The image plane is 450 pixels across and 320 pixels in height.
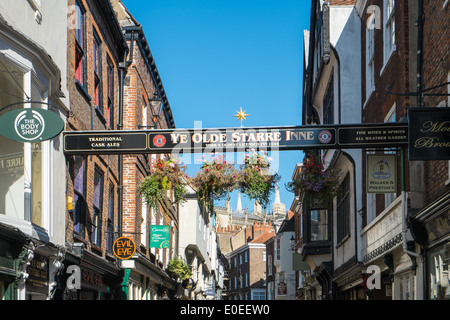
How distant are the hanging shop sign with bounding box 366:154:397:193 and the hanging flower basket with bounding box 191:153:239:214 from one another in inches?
106

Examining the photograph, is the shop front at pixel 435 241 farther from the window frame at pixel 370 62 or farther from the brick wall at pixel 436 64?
the window frame at pixel 370 62

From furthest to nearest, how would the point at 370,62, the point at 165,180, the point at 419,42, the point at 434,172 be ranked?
the point at 370,62
the point at 165,180
the point at 419,42
the point at 434,172

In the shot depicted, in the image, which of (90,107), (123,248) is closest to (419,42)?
(90,107)

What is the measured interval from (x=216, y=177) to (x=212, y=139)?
0.82 m

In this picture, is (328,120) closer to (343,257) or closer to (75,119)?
(343,257)

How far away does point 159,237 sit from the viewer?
23.5 metres

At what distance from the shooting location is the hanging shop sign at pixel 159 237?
2341 cm

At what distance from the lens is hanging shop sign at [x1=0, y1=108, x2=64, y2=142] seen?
9.90 meters

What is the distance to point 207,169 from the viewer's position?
14.5 m

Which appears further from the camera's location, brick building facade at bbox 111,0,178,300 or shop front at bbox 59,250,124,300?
brick building facade at bbox 111,0,178,300

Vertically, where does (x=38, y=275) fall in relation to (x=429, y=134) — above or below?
below

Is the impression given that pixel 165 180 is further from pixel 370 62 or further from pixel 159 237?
pixel 159 237

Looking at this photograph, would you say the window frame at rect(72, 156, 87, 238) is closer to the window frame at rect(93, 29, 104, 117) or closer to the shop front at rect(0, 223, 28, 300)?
the window frame at rect(93, 29, 104, 117)

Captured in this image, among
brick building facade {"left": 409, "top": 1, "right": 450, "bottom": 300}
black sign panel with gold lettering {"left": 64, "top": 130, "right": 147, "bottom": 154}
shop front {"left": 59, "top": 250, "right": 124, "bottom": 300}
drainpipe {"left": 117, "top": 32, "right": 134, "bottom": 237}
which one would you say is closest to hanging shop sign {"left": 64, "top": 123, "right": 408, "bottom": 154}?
black sign panel with gold lettering {"left": 64, "top": 130, "right": 147, "bottom": 154}
